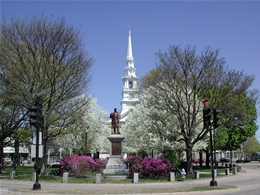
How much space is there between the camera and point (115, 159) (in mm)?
31391

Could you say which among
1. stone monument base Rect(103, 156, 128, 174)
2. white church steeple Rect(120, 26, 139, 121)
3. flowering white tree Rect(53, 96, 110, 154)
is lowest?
stone monument base Rect(103, 156, 128, 174)

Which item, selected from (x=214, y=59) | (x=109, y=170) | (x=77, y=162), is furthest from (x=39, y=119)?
(x=214, y=59)

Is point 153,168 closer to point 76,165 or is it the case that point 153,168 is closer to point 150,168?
point 150,168

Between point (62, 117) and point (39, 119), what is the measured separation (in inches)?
576

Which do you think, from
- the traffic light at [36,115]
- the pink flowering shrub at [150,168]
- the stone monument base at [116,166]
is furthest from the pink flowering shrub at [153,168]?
the traffic light at [36,115]

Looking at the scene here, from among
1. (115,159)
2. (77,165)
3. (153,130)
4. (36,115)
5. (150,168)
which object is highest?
(36,115)

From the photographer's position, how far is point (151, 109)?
39.9 metres

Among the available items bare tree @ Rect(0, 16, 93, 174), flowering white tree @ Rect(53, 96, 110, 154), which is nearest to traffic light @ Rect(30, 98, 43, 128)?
bare tree @ Rect(0, 16, 93, 174)

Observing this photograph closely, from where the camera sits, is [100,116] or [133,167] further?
[100,116]

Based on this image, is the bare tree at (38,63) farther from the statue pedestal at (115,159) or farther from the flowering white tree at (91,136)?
the flowering white tree at (91,136)

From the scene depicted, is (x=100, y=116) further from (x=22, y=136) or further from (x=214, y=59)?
(x=214, y=59)

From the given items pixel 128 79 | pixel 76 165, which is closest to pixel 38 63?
pixel 76 165

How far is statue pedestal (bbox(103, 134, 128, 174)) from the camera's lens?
30.9m

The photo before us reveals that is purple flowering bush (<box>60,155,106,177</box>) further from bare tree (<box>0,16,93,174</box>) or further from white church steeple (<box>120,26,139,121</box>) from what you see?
white church steeple (<box>120,26,139,121</box>)
